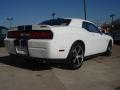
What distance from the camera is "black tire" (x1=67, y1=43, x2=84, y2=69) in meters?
5.61

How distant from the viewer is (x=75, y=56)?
19.3ft

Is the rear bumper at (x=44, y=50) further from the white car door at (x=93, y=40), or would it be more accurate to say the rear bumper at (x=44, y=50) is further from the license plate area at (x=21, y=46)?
the white car door at (x=93, y=40)

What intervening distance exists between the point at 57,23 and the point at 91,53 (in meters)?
1.60

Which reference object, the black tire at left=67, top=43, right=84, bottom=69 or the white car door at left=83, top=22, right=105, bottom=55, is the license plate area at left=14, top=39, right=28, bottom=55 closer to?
the black tire at left=67, top=43, right=84, bottom=69

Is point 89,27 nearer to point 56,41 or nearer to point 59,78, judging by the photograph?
point 56,41

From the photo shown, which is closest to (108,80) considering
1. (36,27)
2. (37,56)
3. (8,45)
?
(37,56)

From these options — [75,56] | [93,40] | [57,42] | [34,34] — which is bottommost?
[75,56]

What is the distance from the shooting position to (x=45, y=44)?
4.98m

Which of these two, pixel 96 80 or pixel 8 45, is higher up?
pixel 8 45

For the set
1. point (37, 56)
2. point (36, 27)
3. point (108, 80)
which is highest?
point (36, 27)

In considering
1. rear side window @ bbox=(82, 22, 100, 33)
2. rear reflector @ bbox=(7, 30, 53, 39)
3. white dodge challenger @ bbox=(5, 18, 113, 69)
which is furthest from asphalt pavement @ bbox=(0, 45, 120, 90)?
rear side window @ bbox=(82, 22, 100, 33)

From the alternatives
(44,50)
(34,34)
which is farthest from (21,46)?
(44,50)

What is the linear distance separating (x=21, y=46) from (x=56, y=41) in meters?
1.05

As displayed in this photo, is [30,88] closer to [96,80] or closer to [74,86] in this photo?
[74,86]
